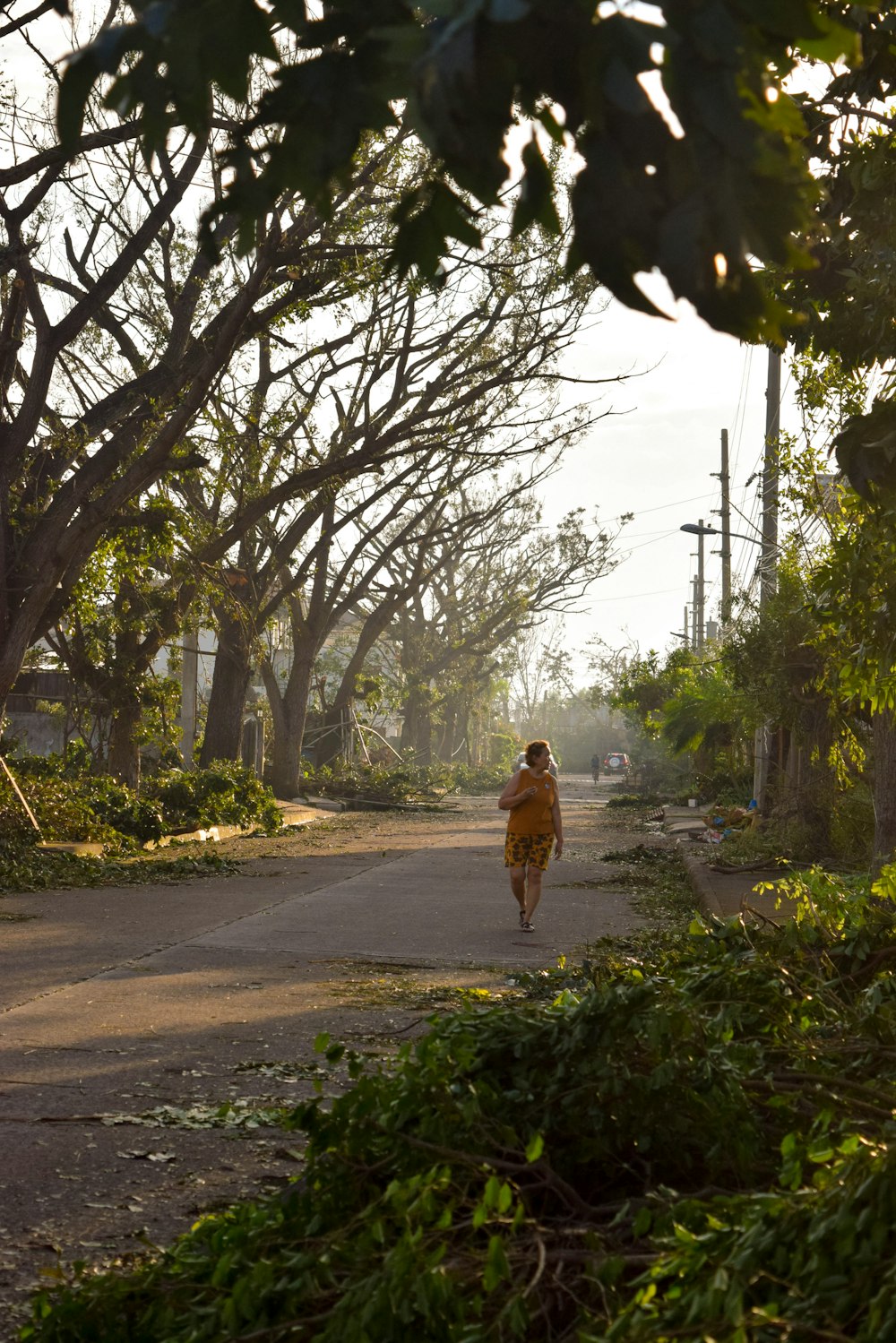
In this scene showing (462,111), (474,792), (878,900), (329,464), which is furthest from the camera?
(474,792)

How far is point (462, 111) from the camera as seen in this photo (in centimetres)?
191

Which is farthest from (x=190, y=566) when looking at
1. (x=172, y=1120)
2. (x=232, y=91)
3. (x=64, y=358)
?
(x=232, y=91)

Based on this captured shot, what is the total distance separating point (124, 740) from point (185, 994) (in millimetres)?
14880

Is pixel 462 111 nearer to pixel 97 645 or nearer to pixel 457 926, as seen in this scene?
pixel 457 926

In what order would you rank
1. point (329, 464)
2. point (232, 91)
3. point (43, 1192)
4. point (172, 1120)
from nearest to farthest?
point (232, 91)
point (43, 1192)
point (172, 1120)
point (329, 464)

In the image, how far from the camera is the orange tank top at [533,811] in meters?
12.7

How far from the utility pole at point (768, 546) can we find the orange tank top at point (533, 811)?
8279 millimetres

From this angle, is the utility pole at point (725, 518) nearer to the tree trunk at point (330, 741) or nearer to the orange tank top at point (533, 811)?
the tree trunk at point (330, 741)

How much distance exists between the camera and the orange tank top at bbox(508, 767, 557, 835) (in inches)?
500

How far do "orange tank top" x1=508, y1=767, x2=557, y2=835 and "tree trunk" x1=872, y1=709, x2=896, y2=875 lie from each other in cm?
283

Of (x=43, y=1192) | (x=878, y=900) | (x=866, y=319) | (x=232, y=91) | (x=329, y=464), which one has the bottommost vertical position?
(x=43, y=1192)

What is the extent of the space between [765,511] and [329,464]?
28.6 ft

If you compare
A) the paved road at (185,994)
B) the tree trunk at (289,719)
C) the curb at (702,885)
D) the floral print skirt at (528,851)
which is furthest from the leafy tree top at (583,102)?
the tree trunk at (289,719)

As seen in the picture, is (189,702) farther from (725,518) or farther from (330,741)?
(725,518)
